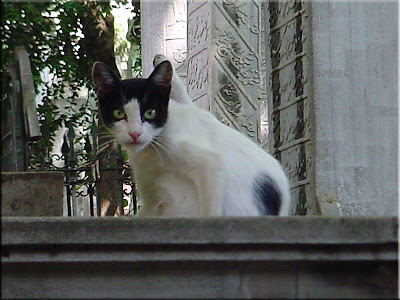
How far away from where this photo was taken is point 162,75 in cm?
374

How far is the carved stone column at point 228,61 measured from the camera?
23.7 feet

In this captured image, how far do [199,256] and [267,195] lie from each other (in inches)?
51.7

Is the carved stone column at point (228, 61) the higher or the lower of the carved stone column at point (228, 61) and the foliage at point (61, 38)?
the lower

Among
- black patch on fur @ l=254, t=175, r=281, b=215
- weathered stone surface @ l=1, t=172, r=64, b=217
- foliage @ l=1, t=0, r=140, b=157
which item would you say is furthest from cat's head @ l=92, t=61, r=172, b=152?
foliage @ l=1, t=0, r=140, b=157

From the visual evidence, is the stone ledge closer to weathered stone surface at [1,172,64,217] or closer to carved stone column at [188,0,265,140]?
weathered stone surface at [1,172,64,217]

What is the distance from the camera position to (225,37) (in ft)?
24.1

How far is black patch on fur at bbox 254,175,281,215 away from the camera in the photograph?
3.61 meters

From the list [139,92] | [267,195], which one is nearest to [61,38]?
[139,92]

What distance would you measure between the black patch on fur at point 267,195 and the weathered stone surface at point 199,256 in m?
1.19

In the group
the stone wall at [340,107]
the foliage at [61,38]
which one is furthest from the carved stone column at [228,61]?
the foliage at [61,38]

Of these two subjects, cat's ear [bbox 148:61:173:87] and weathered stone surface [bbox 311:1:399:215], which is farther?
weathered stone surface [bbox 311:1:399:215]

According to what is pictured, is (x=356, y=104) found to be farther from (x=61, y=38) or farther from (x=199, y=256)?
(x=61, y=38)

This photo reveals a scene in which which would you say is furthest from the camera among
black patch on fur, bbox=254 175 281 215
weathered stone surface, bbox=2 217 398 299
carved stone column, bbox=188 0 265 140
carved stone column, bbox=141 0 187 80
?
carved stone column, bbox=141 0 187 80

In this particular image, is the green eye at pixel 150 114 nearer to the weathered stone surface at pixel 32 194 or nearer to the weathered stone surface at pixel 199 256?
the weathered stone surface at pixel 32 194
